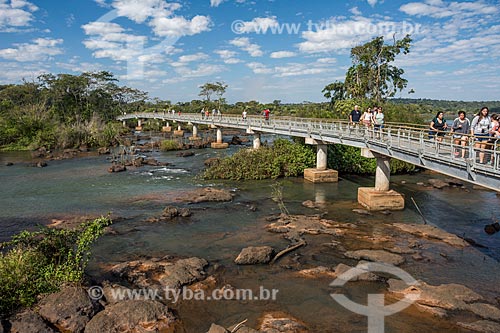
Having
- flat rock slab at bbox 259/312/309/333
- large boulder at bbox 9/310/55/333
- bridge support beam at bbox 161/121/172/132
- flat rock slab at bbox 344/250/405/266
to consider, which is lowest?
flat rock slab at bbox 259/312/309/333

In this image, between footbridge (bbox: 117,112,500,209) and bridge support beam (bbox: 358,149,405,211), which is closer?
A: footbridge (bbox: 117,112,500,209)

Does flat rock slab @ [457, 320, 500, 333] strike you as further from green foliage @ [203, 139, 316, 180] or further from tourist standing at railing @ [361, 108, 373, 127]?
green foliage @ [203, 139, 316, 180]

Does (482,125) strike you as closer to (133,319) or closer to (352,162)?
(133,319)

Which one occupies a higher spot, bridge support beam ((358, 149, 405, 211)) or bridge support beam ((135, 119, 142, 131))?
bridge support beam ((135, 119, 142, 131))

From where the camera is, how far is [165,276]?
39.9ft

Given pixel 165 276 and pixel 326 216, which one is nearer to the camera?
pixel 165 276

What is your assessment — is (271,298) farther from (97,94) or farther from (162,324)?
(97,94)

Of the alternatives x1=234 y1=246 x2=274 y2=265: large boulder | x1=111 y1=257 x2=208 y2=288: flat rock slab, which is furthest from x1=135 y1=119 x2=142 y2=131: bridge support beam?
x1=234 y1=246 x2=274 y2=265: large boulder

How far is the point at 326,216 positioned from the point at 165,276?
1000 centimetres

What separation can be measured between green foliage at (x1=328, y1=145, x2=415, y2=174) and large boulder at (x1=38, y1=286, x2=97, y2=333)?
79.5 feet

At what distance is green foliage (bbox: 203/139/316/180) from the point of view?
96.9ft

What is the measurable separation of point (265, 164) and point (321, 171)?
467 centimetres

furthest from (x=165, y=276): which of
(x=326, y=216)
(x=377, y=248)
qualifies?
(x=326, y=216)

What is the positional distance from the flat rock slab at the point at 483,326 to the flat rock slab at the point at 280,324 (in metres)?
4.22
